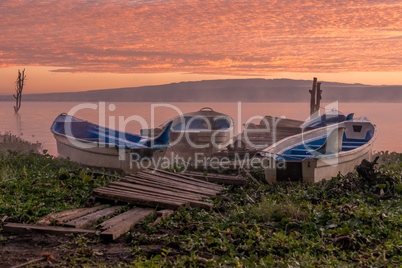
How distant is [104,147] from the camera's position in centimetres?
1503

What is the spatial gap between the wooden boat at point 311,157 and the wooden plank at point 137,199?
3800 mm

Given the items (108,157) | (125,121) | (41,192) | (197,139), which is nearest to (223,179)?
(41,192)

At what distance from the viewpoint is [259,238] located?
21.6 feet

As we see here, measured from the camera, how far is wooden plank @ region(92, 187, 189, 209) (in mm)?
8234

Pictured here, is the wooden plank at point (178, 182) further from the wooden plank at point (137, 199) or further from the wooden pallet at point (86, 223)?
the wooden pallet at point (86, 223)

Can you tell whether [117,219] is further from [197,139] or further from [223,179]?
[197,139]

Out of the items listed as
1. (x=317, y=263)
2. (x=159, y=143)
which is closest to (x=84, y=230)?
(x=317, y=263)

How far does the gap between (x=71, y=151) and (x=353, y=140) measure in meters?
11.5

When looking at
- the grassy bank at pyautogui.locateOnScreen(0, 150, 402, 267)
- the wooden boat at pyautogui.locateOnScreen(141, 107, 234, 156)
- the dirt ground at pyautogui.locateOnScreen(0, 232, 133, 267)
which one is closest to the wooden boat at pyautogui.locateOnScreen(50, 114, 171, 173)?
the wooden boat at pyautogui.locateOnScreen(141, 107, 234, 156)

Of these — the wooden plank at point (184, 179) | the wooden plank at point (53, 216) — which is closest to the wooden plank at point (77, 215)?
the wooden plank at point (53, 216)

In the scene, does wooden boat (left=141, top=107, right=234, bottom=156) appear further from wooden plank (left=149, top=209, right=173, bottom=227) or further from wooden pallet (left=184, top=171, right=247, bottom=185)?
wooden plank (left=149, top=209, right=173, bottom=227)

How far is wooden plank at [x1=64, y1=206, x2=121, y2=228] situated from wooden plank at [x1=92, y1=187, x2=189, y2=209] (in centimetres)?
34

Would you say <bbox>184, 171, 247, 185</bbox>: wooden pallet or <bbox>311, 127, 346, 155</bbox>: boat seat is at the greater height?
<bbox>311, 127, 346, 155</bbox>: boat seat

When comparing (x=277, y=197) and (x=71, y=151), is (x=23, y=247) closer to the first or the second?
(x=277, y=197)
